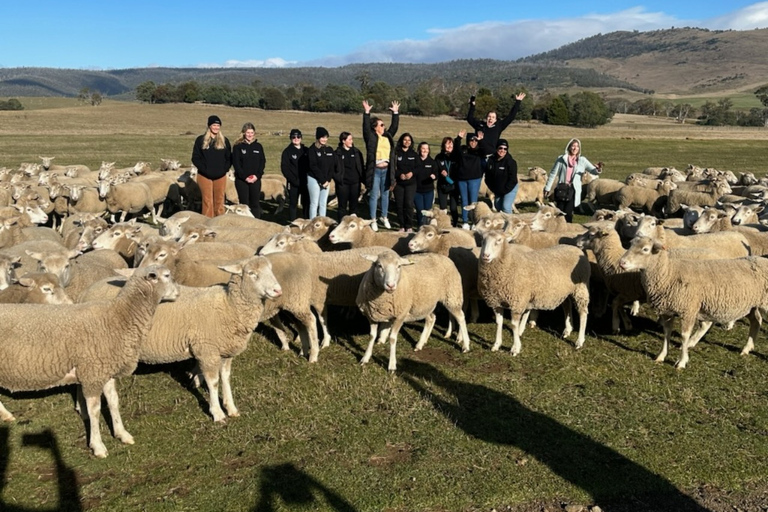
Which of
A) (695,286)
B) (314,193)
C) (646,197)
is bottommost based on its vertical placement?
(646,197)

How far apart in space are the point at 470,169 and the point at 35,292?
8.22 metres

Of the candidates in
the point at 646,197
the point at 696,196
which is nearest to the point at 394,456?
the point at 696,196

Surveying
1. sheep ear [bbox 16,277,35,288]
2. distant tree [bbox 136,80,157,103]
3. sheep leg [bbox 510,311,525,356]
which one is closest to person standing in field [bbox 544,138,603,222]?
sheep leg [bbox 510,311,525,356]

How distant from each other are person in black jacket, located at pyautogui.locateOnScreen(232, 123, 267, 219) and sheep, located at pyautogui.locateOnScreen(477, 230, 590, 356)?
581cm

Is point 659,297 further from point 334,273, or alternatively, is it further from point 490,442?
point 334,273

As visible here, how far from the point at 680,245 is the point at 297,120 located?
249ft

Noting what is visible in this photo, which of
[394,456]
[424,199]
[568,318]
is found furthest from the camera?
[424,199]

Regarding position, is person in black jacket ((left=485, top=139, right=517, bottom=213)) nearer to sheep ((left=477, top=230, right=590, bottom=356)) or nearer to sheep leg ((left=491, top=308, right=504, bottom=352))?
sheep ((left=477, top=230, right=590, bottom=356))

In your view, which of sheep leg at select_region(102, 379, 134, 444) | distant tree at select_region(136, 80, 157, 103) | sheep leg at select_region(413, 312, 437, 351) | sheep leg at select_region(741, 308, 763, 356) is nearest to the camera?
sheep leg at select_region(102, 379, 134, 444)

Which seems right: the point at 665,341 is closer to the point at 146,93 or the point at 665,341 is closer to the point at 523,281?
the point at 523,281

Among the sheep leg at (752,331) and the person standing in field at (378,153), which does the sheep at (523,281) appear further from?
the person standing in field at (378,153)

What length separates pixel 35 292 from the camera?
20.1ft

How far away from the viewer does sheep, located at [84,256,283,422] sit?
5.73 meters

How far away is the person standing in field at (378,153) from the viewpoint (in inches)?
470
